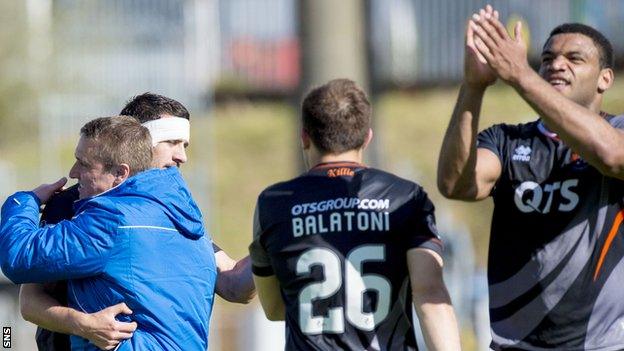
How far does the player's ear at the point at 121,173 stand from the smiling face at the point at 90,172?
0.04 ft

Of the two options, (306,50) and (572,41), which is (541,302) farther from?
(306,50)

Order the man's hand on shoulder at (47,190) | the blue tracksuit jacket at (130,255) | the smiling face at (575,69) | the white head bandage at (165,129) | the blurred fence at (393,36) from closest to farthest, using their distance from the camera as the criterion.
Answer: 1. the blue tracksuit jacket at (130,255)
2. the man's hand on shoulder at (47,190)
3. the white head bandage at (165,129)
4. the smiling face at (575,69)
5. the blurred fence at (393,36)

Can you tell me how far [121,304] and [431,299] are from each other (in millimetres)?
1166

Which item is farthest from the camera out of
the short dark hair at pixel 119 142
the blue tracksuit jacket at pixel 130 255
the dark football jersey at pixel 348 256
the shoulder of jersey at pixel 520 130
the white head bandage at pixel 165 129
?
the shoulder of jersey at pixel 520 130

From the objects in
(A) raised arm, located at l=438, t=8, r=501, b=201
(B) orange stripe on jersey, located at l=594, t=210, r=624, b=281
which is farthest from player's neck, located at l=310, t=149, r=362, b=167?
(B) orange stripe on jersey, located at l=594, t=210, r=624, b=281

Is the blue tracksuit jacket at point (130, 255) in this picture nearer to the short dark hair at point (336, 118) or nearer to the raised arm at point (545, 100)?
the short dark hair at point (336, 118)

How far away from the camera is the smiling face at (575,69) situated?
193 inches

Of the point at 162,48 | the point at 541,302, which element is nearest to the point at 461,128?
the point at 541,302

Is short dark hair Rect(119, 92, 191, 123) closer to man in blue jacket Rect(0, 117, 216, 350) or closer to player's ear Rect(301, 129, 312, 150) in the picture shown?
man in blue jacket Rect(0, 117, 216, 350)

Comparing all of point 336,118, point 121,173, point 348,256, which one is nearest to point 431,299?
point 348,256

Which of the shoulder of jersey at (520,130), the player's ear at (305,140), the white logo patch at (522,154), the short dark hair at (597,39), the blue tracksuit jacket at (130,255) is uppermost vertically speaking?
the short dark hair at (597,39)

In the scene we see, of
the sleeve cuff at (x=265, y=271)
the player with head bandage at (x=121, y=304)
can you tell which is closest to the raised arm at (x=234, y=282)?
the player with head bandage at (x=121, y=304)

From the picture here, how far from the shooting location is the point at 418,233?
4551 mm

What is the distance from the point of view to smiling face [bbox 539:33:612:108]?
489 cm
